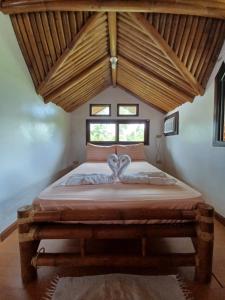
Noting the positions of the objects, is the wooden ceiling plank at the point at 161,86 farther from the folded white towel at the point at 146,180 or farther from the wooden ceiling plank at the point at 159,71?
the folded white towel at the point at 146,180

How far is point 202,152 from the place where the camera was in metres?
3.57

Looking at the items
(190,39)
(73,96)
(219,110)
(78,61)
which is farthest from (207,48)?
(73,96)

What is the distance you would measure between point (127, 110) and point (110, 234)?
4948 mm

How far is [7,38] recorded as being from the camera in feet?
8.64

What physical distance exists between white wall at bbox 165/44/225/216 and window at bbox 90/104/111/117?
216cm

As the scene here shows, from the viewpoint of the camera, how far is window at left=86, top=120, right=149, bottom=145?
20.7 ft

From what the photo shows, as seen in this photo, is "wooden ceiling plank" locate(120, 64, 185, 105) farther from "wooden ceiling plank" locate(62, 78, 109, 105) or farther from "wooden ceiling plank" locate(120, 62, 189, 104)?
"wooden ceiling plank" locate(62, 78, 109, 105)

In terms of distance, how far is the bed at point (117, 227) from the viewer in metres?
1.69

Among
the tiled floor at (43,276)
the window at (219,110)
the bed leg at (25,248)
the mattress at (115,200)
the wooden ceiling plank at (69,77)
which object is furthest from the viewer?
the wooden ceiling plank at (69,77)

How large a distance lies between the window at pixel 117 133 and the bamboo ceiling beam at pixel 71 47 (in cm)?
275

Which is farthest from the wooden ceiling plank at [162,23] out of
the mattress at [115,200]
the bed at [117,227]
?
the bed at [117,227]

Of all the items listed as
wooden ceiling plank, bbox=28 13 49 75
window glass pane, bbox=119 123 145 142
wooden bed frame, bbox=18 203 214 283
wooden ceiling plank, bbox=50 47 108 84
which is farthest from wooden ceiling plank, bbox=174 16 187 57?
window glass pane, bbox=119 123 145 142

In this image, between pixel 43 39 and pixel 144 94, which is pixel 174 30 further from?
pixel 144 94

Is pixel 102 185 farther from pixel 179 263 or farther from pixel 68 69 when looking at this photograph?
pixel 68 69
